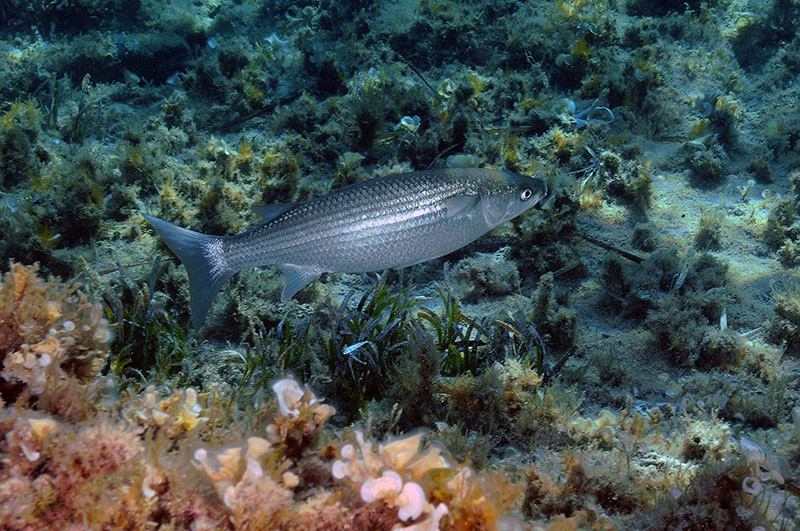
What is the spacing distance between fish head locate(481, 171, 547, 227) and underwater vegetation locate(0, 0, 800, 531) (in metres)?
0.88

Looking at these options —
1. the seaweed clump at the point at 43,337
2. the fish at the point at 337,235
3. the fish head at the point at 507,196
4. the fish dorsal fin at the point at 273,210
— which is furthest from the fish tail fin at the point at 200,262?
the fish head at the point at 507,196

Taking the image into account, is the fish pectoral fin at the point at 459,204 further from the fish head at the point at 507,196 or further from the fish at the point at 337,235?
the fish head at the point at 507,196

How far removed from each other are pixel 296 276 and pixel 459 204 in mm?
1422

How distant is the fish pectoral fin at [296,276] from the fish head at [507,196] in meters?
1.50

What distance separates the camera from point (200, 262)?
354 centimetres

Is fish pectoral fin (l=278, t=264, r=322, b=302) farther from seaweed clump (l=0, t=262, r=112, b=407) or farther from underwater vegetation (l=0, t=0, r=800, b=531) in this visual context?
seaweed clump (l=0, t=262, r=112, b=407)

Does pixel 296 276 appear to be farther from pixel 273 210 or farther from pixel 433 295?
pixel 433 295

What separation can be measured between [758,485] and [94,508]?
276cm

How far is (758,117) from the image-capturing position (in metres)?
8.03

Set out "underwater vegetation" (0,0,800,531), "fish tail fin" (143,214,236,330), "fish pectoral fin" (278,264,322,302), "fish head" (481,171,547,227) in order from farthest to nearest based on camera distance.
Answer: "fish head" (481,171,547,227) < "fish pectoral fin" (278,264,322,302) < "fish tail fin" (143,214,236,330) < "underwater vegetation" (0,0,800,531)

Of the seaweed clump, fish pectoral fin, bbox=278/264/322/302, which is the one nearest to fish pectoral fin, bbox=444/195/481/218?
fish pectoral fin, bbox=278/264/322/302

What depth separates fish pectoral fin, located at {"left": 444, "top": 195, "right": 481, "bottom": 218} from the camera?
3.71 m

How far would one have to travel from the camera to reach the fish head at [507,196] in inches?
152

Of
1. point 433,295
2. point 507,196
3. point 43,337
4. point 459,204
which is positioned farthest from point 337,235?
point 433,295
